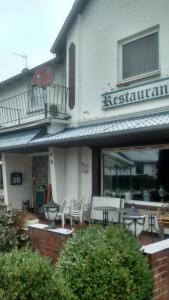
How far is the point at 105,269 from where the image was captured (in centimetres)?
428

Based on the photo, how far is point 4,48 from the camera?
1964cm

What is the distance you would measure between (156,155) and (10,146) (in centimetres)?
554

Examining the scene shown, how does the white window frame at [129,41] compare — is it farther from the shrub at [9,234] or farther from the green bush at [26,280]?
the green bush at [26,280]

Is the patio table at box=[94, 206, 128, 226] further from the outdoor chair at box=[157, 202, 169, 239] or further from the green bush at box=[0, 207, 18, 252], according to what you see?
the green bush at box=[0, 207, 18, 252]

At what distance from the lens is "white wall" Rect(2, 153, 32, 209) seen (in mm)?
13750

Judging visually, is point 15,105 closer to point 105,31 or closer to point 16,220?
point 105,31

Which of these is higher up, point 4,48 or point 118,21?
point 4,48

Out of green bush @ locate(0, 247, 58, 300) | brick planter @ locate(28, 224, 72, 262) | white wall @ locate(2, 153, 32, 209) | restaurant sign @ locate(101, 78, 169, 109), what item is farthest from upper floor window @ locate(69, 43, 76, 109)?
green bush @ locate(0, 247, 58, 300)

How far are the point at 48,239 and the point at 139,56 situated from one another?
21.6ft

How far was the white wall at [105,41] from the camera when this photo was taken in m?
9.69

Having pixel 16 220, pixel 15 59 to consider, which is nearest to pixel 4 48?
pixel 15 59

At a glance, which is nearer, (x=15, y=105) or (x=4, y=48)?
(x=15, y=105)

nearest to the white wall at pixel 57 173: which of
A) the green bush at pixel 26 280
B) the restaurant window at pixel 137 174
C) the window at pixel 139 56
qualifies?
the restaurant window at pixel 137 174

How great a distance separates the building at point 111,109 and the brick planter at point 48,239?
3.27 metres
